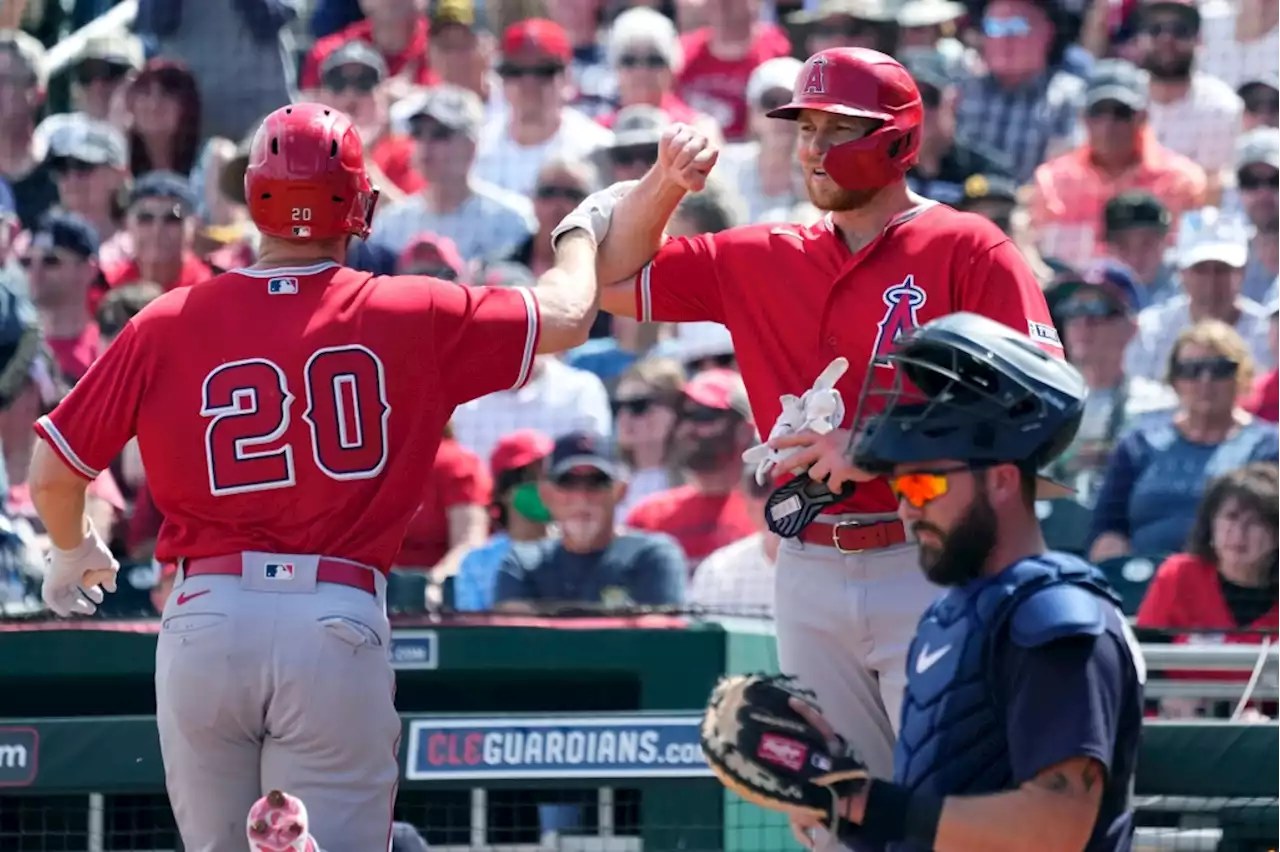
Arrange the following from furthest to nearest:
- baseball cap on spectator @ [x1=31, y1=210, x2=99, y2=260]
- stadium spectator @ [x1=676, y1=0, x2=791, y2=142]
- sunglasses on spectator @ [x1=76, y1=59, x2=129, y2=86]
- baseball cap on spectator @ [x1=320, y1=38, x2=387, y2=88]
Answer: sunglasses on spectator @ [x1=76, y1=59, x2=129, y2=86] → stadium spectator @ [x1=676, y1=0, x2=791, y2=142] → baseball cap on spectator @ [x1=320, y1=38, x2=387, y2=88] → baseball cap on spectator @ [x1=31, y1=210, x2=99, y2=260]

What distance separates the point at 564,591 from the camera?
20.7 feet

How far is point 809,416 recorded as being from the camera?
3.81 m

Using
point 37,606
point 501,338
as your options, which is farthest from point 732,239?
point 37,606

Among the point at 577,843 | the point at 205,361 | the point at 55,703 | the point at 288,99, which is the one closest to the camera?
the point at 205,361

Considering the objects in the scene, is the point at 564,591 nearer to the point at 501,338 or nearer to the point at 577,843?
the point at 577,843

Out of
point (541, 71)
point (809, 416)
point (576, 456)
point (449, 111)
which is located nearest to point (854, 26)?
point (541, 71)

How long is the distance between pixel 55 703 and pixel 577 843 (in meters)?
1.49

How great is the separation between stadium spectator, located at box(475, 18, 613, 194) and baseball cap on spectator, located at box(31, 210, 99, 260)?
1.78 meters

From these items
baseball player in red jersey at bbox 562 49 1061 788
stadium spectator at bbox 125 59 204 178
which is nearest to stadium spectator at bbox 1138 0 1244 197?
stadium spectator at bbox 125 59 204 178

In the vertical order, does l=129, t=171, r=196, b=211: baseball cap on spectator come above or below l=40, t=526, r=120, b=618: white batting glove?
above

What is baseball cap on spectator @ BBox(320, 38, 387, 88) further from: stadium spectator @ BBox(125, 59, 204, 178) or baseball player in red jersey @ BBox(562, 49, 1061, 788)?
baseball player in red jersey @ BBox(562, 49, 1061, 788)

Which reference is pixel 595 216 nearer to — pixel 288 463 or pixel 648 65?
pixel 288 463

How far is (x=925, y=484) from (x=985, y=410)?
0.38ft

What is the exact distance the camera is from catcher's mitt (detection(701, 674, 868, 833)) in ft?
8.01
